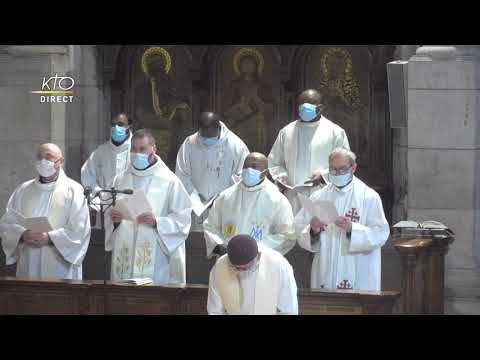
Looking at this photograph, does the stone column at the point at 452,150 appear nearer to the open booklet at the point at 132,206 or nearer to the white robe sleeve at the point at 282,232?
the white robe sleeve at the point at 282,232

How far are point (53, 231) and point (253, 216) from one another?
1800mm

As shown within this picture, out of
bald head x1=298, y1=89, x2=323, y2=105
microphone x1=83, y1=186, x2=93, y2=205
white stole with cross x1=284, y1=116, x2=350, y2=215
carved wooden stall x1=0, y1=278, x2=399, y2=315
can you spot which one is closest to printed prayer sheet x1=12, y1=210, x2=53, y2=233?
microphone x1=83, y1=186, x2=93, y2=205

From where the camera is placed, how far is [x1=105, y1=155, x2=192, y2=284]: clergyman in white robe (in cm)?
1449

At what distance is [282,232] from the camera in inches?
549

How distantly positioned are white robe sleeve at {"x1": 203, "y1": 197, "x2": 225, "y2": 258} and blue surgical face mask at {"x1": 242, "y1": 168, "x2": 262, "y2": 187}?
369 mm

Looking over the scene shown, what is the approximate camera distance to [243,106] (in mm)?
18875

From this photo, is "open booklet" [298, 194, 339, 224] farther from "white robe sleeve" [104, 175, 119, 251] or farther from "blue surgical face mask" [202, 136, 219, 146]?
"blue surgical face mask" [202, 136, 219, 146]

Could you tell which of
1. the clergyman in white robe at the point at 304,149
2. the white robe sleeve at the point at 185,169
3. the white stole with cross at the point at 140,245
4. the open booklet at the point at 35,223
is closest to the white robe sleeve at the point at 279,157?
the clergyman in white robe at the point at 304,149

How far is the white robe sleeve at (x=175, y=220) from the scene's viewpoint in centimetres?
1440

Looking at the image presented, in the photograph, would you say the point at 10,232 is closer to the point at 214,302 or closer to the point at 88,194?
the point at 88,194

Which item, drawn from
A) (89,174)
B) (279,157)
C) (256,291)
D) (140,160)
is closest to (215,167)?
(279,157)

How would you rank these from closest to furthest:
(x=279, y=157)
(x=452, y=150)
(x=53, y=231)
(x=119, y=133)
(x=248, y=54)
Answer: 1. (x=53, y=231)
2. (x=279, y=157)
3. (x=452, y=150)
4. (x=119, y=133)
5. (x=248, y=54)
